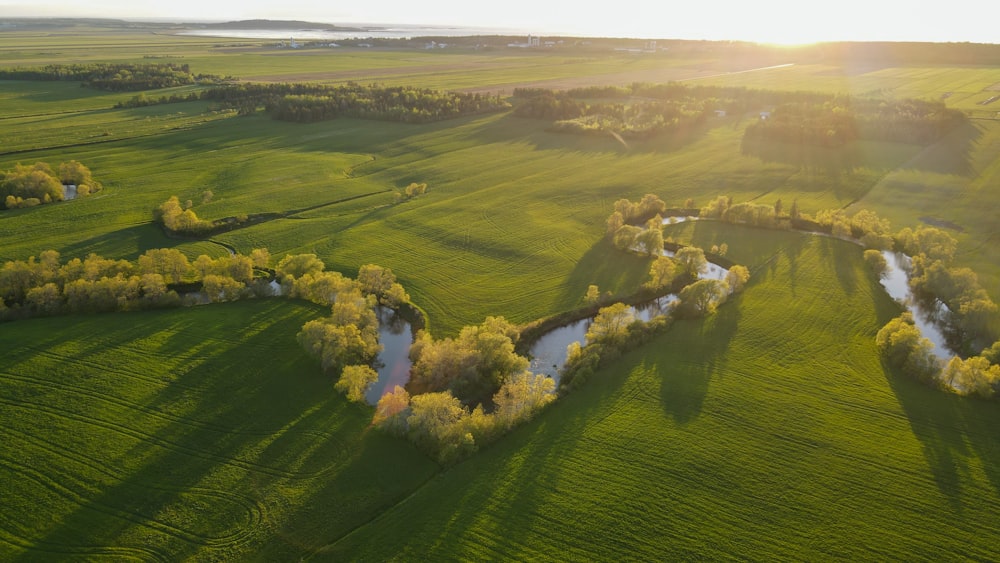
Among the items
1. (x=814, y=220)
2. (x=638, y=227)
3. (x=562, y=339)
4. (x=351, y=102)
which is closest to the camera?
(x=562, y=339)

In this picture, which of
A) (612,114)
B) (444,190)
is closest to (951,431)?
(444,190)

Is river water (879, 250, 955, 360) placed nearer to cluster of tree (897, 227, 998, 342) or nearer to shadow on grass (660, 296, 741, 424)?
cluster of tree (897, 227, 998, 342)

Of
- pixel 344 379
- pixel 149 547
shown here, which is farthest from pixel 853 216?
pixel 149 547

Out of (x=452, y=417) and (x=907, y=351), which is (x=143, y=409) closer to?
(x=452, y=417)

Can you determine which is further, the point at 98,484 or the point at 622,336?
the point at 622,336

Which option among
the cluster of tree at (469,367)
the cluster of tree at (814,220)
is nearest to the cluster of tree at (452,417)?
the cluster of tree at (469,367)

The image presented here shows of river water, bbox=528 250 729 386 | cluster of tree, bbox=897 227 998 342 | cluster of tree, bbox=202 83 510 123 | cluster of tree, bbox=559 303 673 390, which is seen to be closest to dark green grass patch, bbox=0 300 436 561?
cluster of tree, bbox=559 303 673 390

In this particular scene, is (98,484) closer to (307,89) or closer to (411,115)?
(411,115)

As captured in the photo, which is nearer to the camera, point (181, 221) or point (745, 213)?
point (181, 221)
